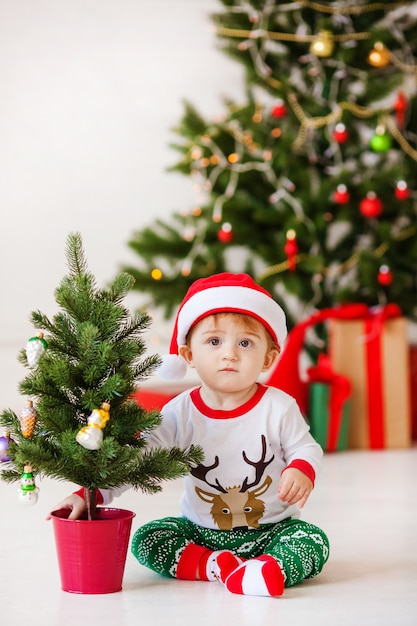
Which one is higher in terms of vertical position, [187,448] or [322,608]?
[187,448]

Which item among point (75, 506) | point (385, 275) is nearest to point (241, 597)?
point (75, 506)

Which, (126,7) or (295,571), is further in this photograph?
(126,7)

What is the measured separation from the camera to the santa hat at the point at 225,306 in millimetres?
1594

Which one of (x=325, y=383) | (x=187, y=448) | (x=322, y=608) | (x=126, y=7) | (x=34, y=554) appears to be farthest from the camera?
(x=126, y=7)

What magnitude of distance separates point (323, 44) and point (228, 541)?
2.12 metres

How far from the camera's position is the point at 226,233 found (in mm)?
3293

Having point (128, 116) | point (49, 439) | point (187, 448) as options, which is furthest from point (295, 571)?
point (128, 116)

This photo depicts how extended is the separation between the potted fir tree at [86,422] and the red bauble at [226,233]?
5.99 ft

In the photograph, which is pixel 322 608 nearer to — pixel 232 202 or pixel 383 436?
pixel 383 436

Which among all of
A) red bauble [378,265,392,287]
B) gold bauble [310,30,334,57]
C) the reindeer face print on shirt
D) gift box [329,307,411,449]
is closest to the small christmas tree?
the reindeer face print on shirt

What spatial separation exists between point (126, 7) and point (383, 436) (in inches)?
76.3

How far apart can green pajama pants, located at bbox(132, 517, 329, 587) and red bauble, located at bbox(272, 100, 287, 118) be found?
1972 mm

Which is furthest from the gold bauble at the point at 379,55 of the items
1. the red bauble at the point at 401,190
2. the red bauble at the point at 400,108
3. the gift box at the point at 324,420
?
the gift box at the point at 324,420

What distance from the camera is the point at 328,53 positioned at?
329 cm
